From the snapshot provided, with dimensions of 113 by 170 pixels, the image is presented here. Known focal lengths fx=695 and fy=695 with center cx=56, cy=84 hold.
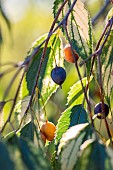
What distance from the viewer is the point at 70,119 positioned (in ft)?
4.21

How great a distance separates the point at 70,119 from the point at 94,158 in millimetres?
316

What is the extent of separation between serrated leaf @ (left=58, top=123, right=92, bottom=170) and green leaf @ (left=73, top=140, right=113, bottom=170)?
0.03m

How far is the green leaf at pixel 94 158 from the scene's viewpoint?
960mm

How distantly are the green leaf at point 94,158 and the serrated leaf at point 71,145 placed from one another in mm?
26

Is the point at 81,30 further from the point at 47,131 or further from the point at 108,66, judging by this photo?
the point at 47,131

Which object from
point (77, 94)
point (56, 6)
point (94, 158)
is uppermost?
point (56, 6)

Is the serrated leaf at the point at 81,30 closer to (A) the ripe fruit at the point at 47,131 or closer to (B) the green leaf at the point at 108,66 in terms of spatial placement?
(B) the green leaf at the point at 108,66

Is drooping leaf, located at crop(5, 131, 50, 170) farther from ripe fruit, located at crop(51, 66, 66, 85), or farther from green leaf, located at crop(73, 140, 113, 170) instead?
ripe fruit, located at crop(51, 66, 66, 85)

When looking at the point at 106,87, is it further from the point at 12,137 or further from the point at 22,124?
the point at 12,137

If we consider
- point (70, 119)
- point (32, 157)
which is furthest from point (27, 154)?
point (70, 119)

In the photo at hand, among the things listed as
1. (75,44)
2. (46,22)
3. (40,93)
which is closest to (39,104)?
(40,93)

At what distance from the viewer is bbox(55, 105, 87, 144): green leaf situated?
1232mm

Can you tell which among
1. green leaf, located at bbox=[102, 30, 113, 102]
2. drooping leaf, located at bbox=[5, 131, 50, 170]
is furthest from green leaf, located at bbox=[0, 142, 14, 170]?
green leaf, located at bbox=[102, 30, 113, 102]

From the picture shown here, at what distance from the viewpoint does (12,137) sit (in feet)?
3.32
